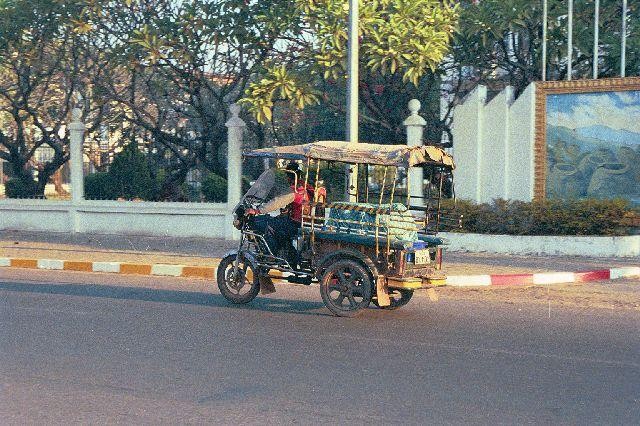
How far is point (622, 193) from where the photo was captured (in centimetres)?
1556

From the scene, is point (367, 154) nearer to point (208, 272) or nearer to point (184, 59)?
point (208, 272)

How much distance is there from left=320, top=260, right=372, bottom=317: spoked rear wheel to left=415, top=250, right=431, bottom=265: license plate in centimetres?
63

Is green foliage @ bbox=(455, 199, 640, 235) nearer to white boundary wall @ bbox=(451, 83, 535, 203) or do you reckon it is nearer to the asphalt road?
white boundary wall @ bbox=(451, 83, 535, 203)

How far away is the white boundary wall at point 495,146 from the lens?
16359mm

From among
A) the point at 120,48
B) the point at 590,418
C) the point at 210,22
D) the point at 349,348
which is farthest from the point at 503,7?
the point at 590,418

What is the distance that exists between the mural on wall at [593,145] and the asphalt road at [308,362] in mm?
5758

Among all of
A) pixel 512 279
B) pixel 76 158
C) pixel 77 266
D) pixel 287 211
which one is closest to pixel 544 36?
pixel 512 279

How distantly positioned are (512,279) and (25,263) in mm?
8435

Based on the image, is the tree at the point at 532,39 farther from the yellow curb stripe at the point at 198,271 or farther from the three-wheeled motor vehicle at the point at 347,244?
the three-wheeled motor vehicle at the point at 347,244

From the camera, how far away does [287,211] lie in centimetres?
1038

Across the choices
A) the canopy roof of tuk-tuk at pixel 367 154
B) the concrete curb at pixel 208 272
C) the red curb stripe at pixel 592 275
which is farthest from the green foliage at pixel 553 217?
the canopy roof of tuk-tuk at pixel 367 154

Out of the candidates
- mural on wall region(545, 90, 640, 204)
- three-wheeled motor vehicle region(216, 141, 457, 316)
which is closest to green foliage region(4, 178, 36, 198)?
mural on wall region(545, 90, 640, 204)

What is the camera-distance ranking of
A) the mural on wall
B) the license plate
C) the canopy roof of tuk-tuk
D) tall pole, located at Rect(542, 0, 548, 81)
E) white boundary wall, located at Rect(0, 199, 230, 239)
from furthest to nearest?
white boundary wall, located at Rect(0, 199, 230, 239), tall pole, located at Rect(542, 0, 548, 81), the mural on wall, the license plate, the canopy roof of tuk-tuk

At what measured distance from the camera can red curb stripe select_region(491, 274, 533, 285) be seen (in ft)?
40.2
